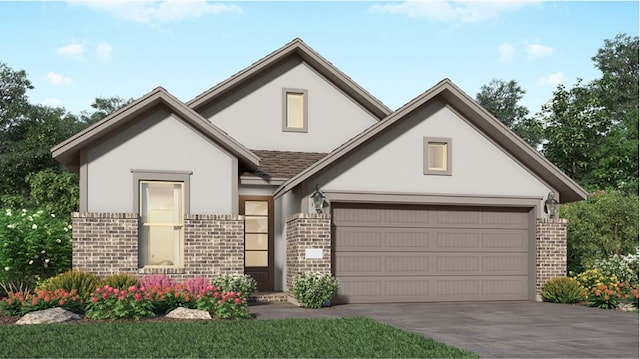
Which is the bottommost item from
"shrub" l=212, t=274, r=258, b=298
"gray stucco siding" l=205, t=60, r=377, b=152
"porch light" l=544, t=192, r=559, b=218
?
"shrub" l=212, t=274, r=258, b=298

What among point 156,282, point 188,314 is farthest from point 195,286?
point 188,314

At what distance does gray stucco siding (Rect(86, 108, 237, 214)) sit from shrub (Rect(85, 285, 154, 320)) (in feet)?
10.4

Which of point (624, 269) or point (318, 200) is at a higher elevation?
point (318, 200)

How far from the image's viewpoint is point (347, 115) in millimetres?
22203

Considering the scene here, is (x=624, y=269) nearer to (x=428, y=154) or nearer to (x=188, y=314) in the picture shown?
(x=428, y=154)

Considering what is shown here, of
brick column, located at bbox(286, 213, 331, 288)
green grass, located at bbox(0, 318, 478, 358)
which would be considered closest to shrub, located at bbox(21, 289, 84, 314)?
green grass, located at bbox(0, 318, 478, 358)

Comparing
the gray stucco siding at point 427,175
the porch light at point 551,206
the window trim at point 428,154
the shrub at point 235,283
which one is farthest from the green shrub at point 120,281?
the porch light at point 551,206

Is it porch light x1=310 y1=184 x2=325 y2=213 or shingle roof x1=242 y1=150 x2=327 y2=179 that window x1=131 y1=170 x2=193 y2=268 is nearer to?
shingle roof x1=242 y1=150 x2=327 y2=179

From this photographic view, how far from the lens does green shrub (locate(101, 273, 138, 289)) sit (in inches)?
601

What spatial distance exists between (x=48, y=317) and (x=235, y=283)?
184 inches

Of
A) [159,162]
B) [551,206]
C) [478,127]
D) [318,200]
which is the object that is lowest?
[551,206]

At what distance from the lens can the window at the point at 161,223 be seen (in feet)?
55.8

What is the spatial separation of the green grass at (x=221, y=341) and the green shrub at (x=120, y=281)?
2.43 m

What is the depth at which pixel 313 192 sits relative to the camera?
17938mm
